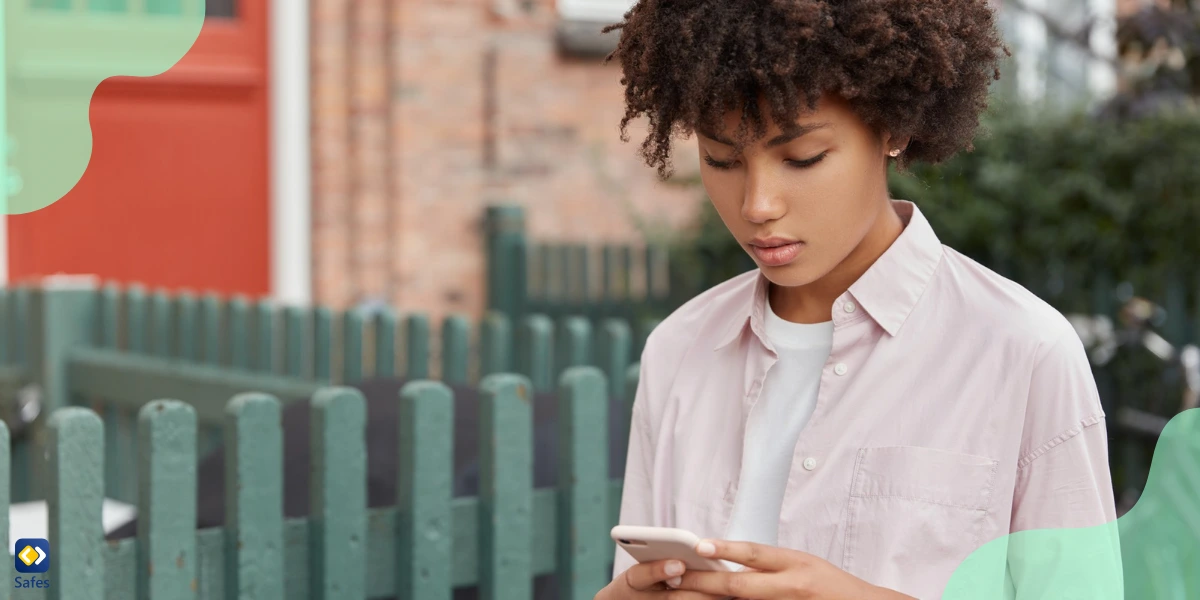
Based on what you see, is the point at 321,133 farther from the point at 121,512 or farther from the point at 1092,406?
the point at 1092,406

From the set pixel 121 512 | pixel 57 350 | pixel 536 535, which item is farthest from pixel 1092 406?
pixel 57 350

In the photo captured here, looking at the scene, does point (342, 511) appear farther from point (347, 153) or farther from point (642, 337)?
point (347, 153)

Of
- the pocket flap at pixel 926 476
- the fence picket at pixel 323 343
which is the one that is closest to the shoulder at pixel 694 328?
the pocket flap at pixel 926 476

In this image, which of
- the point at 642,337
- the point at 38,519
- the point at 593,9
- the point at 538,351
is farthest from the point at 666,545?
the point at 593,9

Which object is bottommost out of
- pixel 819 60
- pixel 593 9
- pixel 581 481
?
pixel 581 481

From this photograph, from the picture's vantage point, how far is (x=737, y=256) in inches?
230

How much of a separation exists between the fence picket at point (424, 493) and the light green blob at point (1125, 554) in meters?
1.20

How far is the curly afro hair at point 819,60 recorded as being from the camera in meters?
1.39

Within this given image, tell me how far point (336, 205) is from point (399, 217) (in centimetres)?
30

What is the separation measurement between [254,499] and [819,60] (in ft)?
4.30

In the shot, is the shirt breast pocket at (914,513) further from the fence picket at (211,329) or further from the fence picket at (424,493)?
the fence picket at (211,329)

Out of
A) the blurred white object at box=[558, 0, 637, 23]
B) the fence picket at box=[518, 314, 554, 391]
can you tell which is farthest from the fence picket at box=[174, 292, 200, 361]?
the blurred white object at box=[558, 0, 637, 23]

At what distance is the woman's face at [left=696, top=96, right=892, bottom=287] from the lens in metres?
1.43

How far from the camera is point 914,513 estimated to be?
4.59 ft
